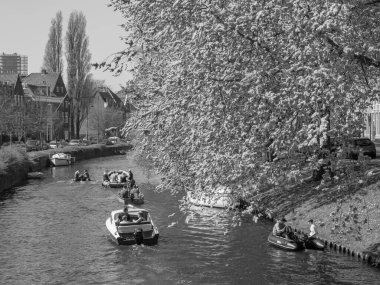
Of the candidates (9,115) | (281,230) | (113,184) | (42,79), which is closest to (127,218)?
(281,230)

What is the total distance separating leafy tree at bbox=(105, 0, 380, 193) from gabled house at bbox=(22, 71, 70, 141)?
97385 millimetres

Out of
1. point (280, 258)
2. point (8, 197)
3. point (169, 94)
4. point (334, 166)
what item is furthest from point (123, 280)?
point (8, 197)

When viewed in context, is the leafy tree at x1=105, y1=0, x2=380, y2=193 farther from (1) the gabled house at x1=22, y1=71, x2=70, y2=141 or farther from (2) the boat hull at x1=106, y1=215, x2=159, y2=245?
(1) the gabled house at x1=22, y1=71, x2=70, y2=141

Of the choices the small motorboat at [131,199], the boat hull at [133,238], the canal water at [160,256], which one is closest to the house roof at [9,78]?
the small motorboat at [131,199]

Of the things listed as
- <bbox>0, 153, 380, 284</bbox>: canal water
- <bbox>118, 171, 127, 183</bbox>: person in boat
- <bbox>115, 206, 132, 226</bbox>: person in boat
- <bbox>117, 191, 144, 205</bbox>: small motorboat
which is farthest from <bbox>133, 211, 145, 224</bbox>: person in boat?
<bbox>118, 171, 127, 183</bbox>: person in boat

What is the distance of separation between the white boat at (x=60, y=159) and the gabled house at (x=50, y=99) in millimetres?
26425

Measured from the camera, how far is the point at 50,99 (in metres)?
132

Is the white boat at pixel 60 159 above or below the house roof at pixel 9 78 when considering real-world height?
below

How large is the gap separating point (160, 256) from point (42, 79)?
354 ft

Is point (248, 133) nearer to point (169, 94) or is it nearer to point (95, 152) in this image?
point (169, 94)

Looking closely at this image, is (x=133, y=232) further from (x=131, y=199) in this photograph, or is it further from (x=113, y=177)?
(x=113, y=177)

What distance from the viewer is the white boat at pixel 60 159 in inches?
3219

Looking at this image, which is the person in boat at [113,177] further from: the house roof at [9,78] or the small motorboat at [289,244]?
the house roof at [9,78]

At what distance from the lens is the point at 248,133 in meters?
13.8
